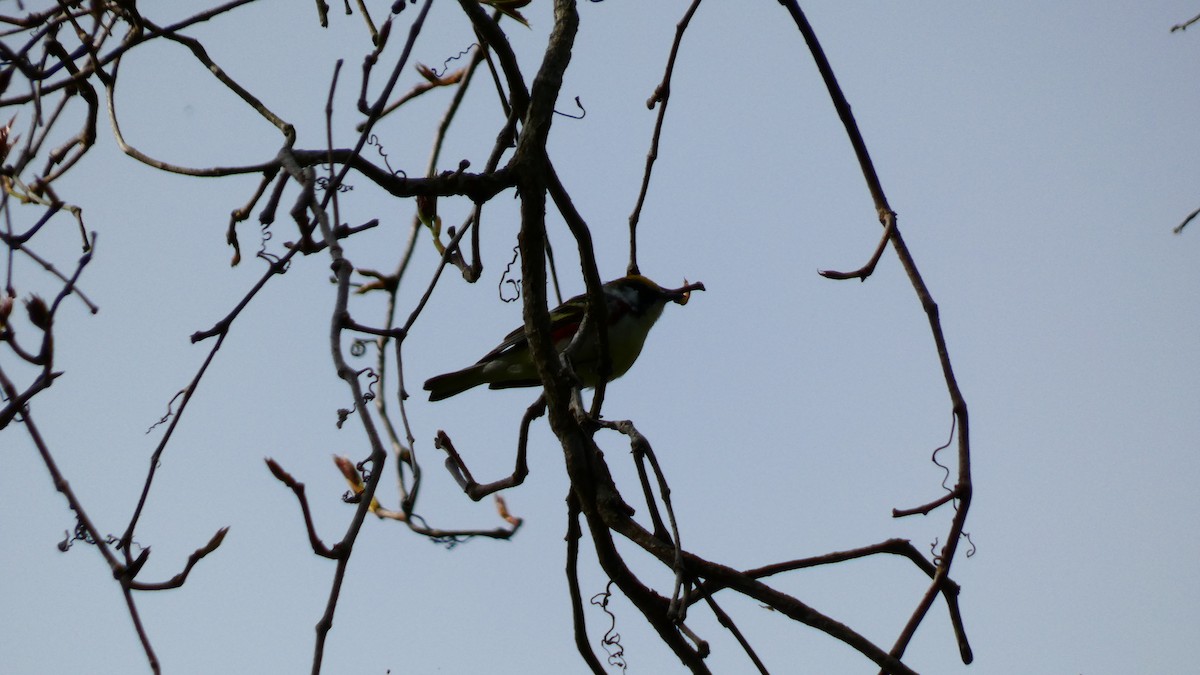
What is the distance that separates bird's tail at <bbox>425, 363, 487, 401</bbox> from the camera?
560 centimetres

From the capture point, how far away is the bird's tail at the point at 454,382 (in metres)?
5.60

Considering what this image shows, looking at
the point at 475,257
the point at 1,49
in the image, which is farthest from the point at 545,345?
the point at 1,49

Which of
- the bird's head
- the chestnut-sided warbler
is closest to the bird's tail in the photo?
the chestnut-sided warbler

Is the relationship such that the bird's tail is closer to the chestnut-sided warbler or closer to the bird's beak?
the chestnut-sided warbler

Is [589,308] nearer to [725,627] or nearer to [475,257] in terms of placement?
[475,257]

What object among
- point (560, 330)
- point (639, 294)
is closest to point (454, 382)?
point (560, 330)

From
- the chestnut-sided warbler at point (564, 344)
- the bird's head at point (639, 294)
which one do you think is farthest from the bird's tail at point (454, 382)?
the bird's head at point (639, 294)

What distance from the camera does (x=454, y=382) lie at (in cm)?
567

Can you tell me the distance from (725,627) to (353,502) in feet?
2.82

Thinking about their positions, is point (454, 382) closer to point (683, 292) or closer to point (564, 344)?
point (564, 344)

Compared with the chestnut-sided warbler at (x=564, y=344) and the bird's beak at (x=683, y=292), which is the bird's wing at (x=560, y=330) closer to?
the chestnut-sided warbler at (x=564, y=344)

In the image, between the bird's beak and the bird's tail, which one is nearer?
the bird's beak

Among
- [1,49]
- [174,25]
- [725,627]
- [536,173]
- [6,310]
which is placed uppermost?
[174,25]

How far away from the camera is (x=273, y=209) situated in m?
2.11
